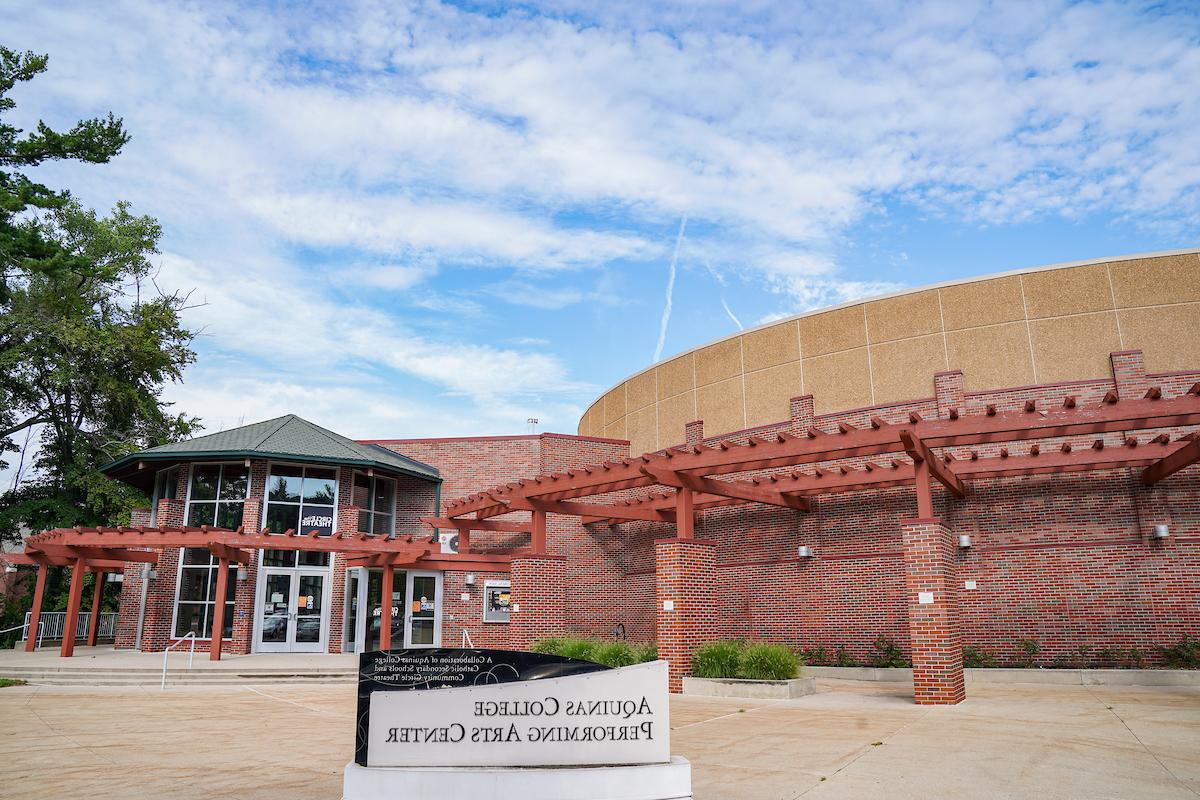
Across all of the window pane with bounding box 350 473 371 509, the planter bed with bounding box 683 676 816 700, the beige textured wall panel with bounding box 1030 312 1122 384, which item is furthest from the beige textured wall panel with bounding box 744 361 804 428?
the window pane with bounding box 350 473 371 509

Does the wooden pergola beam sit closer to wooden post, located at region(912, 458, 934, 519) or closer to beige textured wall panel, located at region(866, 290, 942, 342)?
wooden post, located at region(912, 458, 934, 519)

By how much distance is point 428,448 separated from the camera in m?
25.4

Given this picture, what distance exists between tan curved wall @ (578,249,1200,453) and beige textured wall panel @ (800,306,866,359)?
26 millimetres

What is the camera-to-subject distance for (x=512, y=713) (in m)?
5.37

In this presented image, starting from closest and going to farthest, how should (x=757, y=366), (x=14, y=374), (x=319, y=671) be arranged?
(x=319, y=671) < (x=757, y=366) < (x=14, y=374)

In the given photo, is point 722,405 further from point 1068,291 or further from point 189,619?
point 189,619

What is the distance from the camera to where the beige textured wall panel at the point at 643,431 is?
83.0 ft

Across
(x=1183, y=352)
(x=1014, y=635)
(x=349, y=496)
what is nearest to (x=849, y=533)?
(x=1014, y=635)

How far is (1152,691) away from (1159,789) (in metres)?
8.70

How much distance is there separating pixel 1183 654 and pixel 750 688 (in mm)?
7894

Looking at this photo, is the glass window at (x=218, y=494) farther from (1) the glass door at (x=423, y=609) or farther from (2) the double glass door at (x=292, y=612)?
(1) the glass door at (x=423, y=609)

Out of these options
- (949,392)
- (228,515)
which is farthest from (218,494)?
(949,392)

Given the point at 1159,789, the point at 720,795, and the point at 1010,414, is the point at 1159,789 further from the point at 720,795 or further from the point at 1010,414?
the point at 1010,414

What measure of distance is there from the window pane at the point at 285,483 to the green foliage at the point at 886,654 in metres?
15.4
